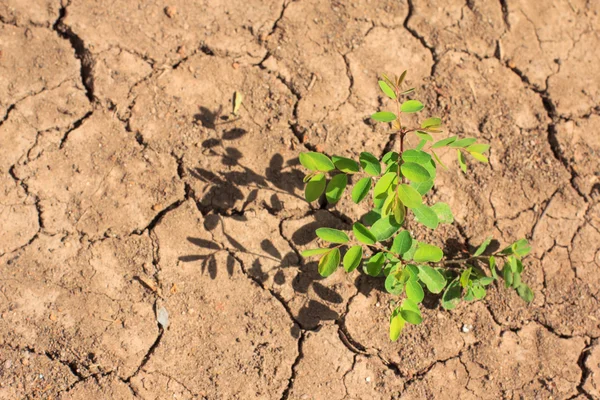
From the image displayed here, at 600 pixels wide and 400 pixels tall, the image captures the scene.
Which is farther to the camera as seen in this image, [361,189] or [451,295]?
[451,295]

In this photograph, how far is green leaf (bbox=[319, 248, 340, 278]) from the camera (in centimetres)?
262

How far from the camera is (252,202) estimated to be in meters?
3.00

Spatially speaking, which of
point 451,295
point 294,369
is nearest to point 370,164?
point 451,295

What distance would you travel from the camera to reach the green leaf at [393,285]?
2699 mm

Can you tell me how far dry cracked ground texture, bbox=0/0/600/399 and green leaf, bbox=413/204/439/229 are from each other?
48 centimetres

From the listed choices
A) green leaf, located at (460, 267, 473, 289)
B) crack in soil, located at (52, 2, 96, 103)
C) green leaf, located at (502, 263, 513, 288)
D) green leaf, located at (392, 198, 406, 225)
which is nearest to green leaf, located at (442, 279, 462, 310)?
green leaf, located at (460, 267, 473, 289)

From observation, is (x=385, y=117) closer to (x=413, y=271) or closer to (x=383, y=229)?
(x=383, y=229)

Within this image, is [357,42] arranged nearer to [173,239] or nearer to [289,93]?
[289,93]

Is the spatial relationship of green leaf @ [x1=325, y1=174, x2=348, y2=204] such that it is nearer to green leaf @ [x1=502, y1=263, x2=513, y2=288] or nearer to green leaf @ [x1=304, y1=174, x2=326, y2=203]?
green leaf @ [x1=304, y1=174, x2=326, y2=203]

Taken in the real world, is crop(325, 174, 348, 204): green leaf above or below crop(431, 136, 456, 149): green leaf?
below

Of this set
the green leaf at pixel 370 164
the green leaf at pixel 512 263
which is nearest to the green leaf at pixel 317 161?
the green leaf at pixel 370 164

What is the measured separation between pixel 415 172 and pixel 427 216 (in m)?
0.26

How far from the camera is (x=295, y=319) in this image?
9.49 ft

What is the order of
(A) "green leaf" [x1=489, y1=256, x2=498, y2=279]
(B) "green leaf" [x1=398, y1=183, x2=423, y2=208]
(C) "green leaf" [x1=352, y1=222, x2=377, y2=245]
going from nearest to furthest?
(B) "green leaf" [x1=398, y1=183, x2=423, y2=208]
(C) "green leaf" [x1=352, y1=222, x2=377, y2=245]
(A) "green leaf" [x1=489, y1=256, x2=498, y2=279]
